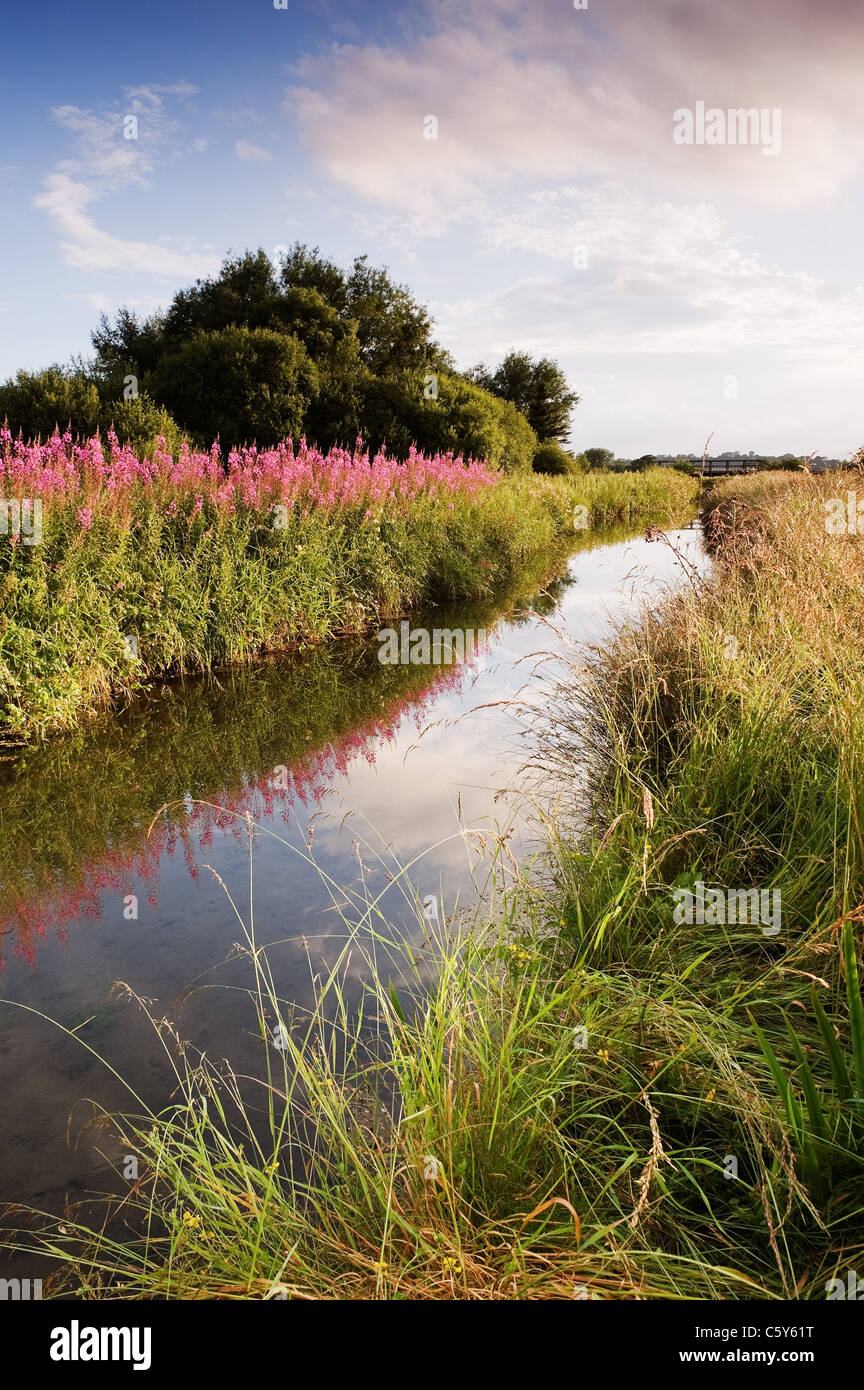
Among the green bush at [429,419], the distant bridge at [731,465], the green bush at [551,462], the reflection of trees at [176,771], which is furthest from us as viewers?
the distant bridge at [731,465]

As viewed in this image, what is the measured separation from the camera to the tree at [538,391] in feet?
131

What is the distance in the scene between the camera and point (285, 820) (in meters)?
4.82

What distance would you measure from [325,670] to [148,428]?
1002 centimetres

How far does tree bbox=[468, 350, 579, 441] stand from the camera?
4003 cm

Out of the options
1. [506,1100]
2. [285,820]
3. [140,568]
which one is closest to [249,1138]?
[506,1100]

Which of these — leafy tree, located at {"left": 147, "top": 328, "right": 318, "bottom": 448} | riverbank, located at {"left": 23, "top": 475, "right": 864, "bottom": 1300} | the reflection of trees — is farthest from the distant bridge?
riverbank, located at {"left": 23, "top": 475, "right": 864, "bottom": 1300}

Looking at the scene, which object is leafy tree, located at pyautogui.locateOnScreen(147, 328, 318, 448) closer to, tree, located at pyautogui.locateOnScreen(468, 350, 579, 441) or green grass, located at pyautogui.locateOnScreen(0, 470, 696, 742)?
green grass, located at pyautogui.locateOnScreen(0, 470, 696, 742)

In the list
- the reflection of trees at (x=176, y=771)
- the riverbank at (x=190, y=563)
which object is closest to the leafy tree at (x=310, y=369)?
the riverbank at (x=190, y=563)

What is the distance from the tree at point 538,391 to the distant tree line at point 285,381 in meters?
11.9

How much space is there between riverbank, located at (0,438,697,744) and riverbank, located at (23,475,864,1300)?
398cm

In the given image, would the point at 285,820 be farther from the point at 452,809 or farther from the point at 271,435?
the point at 271,435

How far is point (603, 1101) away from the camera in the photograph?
2.04 meters

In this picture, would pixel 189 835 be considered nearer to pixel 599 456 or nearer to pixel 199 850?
pixel 199 850

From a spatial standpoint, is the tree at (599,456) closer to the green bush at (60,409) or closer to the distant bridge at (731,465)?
the distant bridge at (731,465)
